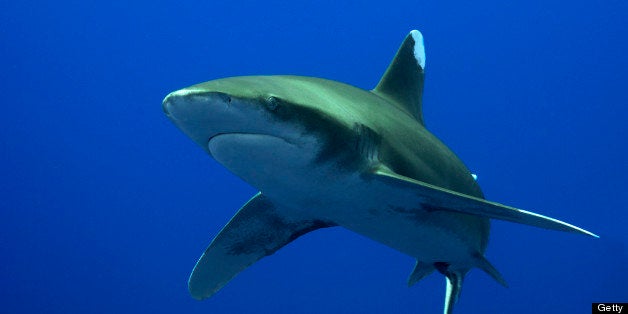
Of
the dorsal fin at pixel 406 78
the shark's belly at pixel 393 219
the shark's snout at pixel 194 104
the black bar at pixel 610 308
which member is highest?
the dorsal fin at pixel 406 78

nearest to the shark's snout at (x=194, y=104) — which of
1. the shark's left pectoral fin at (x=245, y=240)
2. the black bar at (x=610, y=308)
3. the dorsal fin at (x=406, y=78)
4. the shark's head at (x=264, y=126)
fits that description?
the shark's head at (x=264, y=126)

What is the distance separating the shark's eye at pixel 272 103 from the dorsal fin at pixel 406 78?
8.13ft

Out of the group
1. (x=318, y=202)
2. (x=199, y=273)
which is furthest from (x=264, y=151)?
(x=199, y=273)

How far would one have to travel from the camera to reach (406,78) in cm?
510

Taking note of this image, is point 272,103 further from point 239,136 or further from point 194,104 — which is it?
point 194,104

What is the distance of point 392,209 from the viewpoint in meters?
3.80

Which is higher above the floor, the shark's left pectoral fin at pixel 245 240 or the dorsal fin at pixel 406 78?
the dorsal fin at pixel 406 78

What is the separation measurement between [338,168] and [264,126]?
73cm

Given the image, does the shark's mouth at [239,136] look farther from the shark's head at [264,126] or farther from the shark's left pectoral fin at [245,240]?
the shark's left pectoral fin at [245,240]

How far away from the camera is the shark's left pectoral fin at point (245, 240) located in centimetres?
462

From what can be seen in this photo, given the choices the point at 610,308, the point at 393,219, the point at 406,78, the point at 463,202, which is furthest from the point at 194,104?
the point at 610,308

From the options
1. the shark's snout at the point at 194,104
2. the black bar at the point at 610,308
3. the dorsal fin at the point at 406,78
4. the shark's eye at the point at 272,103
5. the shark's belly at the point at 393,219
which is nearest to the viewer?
the shark's snout at the point at 194,104

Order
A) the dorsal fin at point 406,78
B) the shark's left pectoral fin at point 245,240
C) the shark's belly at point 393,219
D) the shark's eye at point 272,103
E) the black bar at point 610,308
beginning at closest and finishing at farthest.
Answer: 1. the shark's eye at point 272,103
2. the shark's belly at point 393,219
3. the shark's left pectoral fin at point 245,240
4. the dorsal fin at point 406,78
5. the black bar at point 610,308

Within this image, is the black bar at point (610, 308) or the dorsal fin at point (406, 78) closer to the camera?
the dorsal fin at point (406, 78)
